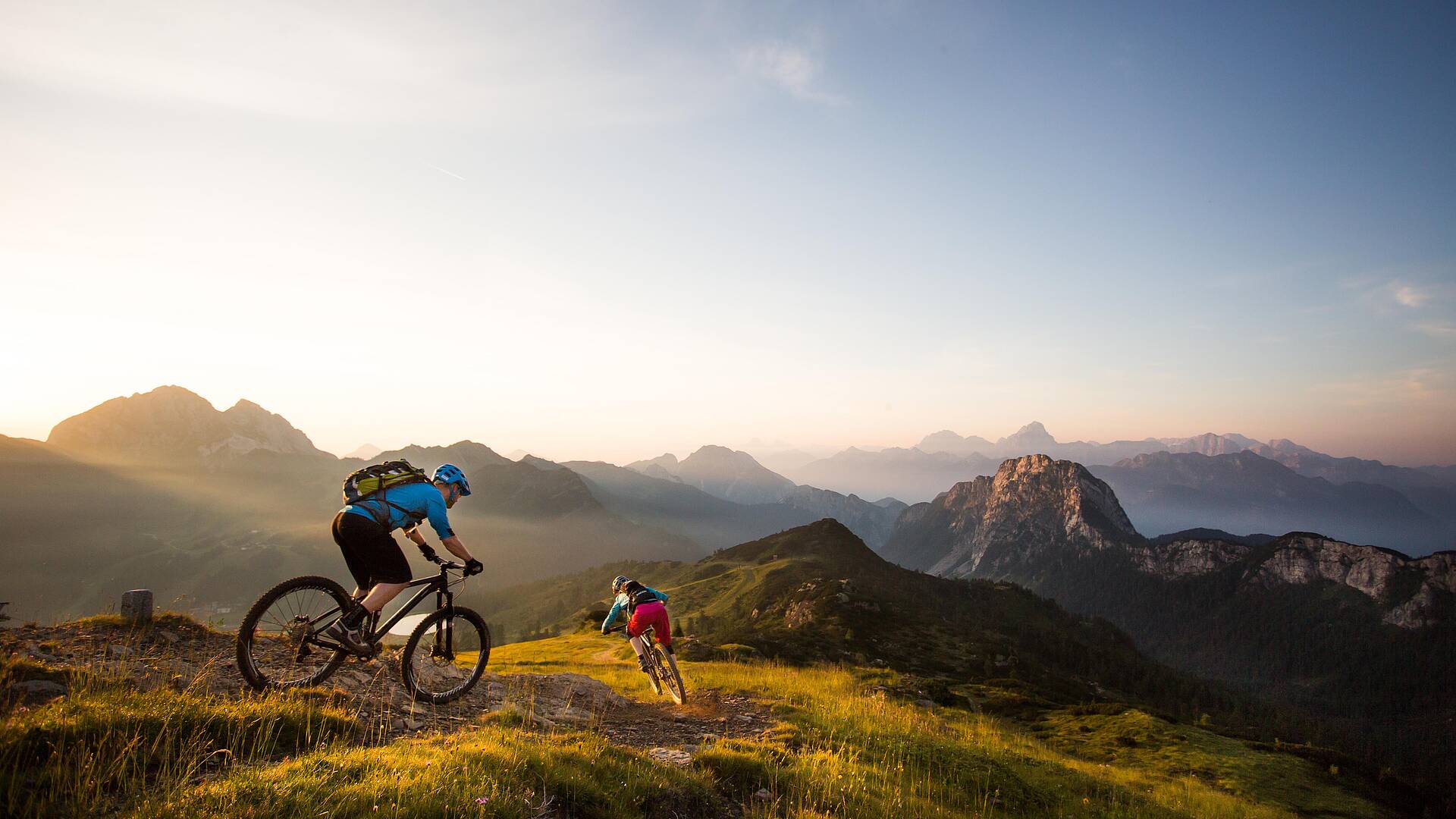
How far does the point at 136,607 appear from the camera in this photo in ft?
39.4

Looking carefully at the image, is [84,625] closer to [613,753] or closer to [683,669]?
[613,753]

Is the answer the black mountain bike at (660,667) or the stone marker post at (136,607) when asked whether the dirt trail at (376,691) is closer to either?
the stone marker post at (136,607)

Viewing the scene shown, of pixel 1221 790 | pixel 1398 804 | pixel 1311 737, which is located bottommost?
pixel 1311 737

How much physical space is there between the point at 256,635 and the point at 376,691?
2367 mm

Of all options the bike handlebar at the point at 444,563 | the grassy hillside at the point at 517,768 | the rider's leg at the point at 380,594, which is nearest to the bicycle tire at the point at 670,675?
the grassy hillside at the point at 517,768

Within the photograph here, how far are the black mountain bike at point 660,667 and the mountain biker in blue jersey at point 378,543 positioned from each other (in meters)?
6.90

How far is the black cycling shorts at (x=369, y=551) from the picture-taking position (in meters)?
9.88

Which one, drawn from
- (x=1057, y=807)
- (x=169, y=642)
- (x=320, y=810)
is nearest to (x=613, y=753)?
(x=320, y=810)

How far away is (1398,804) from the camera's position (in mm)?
21625

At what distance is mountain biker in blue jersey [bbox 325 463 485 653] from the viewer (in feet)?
32.6

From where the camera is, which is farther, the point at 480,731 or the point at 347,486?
the point at 347,486

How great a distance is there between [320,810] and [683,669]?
21611 millimetres

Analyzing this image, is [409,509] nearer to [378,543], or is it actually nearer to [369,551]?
[378,543]

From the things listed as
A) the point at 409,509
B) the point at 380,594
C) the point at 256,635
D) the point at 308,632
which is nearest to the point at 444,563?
the point at 380,594
